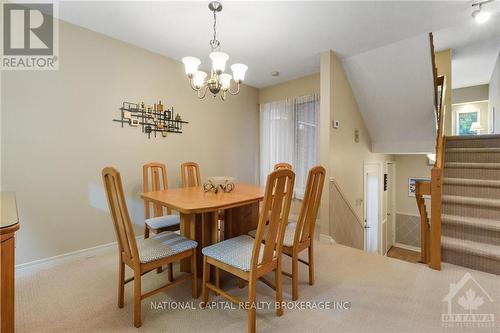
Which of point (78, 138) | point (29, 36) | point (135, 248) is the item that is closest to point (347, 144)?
point (135, 248)

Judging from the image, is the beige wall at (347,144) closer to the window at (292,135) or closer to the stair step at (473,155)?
the window at (292,135)

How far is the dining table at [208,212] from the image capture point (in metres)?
1.77

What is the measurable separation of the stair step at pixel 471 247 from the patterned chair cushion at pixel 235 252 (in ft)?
6.71

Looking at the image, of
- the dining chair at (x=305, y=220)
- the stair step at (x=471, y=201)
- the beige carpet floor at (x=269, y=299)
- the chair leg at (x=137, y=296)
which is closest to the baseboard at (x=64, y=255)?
the beige carpet floor at (x=269, y=299)

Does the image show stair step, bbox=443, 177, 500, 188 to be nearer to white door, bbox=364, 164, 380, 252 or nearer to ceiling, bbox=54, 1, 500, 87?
white door, bbox=364, 164, 380, 252

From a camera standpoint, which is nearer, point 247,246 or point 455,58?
point 247,246

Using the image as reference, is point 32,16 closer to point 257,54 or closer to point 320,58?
point 257,54

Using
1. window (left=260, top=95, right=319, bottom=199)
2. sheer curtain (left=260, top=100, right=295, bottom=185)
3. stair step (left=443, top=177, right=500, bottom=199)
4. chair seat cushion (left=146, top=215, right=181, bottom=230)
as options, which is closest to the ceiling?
window (left=260, top=95, right=319, bottom=199)

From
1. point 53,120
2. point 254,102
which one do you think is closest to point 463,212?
point 254,102

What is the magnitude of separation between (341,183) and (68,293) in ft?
11.2

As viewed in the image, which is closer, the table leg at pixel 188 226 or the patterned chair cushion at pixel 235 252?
the patterned chair cushion at pixel 235 252

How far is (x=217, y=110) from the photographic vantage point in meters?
3.96

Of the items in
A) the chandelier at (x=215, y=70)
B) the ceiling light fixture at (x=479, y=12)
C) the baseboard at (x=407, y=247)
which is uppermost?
the ceiling light fixture at (x=479, y=12)

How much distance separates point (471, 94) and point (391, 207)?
366cm
